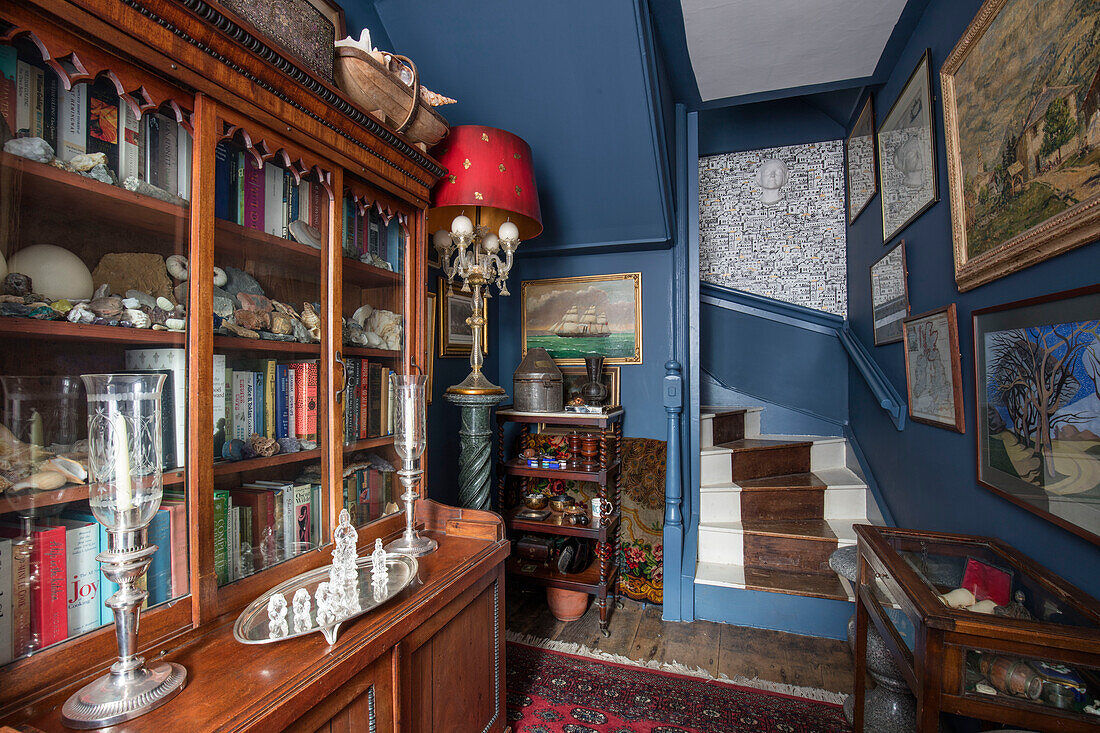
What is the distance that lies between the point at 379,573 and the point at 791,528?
2.39 m

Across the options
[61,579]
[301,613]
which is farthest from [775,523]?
[61,579]

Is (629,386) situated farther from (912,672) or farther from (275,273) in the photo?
(275,273)

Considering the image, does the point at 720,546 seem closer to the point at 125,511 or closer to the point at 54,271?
the point at 125,511

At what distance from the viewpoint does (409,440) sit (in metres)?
1.43

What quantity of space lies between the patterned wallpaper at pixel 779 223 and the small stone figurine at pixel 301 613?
3774mm

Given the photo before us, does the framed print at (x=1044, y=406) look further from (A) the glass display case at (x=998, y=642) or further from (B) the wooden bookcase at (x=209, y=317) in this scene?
(B) the wooden bookcase at (x=209, y=317)

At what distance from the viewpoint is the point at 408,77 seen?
147cm

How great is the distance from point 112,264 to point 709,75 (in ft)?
9.00

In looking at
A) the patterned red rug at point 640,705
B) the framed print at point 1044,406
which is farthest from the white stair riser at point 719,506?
the framed print at point 1044,406

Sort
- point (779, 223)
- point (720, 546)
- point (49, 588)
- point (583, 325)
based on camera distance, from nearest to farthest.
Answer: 1. point (49, 588)
2. point (720, 546)
3. point (583, 325)
4. point (779, 223)

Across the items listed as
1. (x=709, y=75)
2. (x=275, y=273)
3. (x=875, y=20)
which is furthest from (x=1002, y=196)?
(x=275, y=273)

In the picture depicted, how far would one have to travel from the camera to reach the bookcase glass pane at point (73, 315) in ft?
2.35

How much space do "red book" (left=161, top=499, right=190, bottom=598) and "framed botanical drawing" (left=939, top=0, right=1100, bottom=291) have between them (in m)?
1.93

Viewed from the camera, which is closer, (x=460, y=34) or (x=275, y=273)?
(x=275, y=273)
